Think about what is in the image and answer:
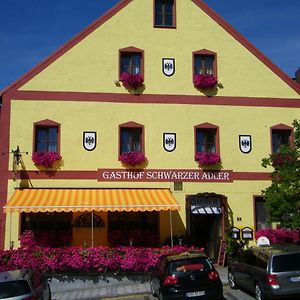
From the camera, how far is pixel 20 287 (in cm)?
1274

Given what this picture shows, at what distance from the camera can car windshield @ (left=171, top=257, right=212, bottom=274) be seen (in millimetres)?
14703

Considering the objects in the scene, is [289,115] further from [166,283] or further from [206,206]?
[166,283]

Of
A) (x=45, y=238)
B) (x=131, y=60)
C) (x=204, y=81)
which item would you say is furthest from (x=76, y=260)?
(x=204, y=81)

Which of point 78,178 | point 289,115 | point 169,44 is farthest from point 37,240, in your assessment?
point 289,115

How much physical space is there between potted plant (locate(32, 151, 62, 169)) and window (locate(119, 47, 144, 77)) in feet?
18.1

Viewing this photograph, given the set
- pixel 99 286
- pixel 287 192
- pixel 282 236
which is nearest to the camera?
pixel 99 286

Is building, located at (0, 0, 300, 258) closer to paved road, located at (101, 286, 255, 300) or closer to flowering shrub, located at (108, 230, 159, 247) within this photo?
flowering shrub, located at (108, 230, 159, 247)

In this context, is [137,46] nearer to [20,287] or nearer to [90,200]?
[90,200]

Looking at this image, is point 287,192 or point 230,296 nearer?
point 230,296

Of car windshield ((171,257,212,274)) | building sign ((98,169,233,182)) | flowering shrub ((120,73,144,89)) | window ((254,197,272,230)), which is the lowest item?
car windshield ((171,257,212,274))

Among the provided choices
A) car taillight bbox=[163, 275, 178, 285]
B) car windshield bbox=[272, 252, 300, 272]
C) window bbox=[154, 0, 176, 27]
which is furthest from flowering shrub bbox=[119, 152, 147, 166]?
car windshield bbox=[272, 252, 300, 272]

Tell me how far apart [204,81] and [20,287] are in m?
15.1

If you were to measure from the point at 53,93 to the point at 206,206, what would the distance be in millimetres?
9300

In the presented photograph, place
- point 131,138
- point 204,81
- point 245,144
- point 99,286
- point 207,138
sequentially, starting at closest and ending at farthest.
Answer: point 99,286 < point 131,138 < point 204,81 < point 245,144 < point 207,138
